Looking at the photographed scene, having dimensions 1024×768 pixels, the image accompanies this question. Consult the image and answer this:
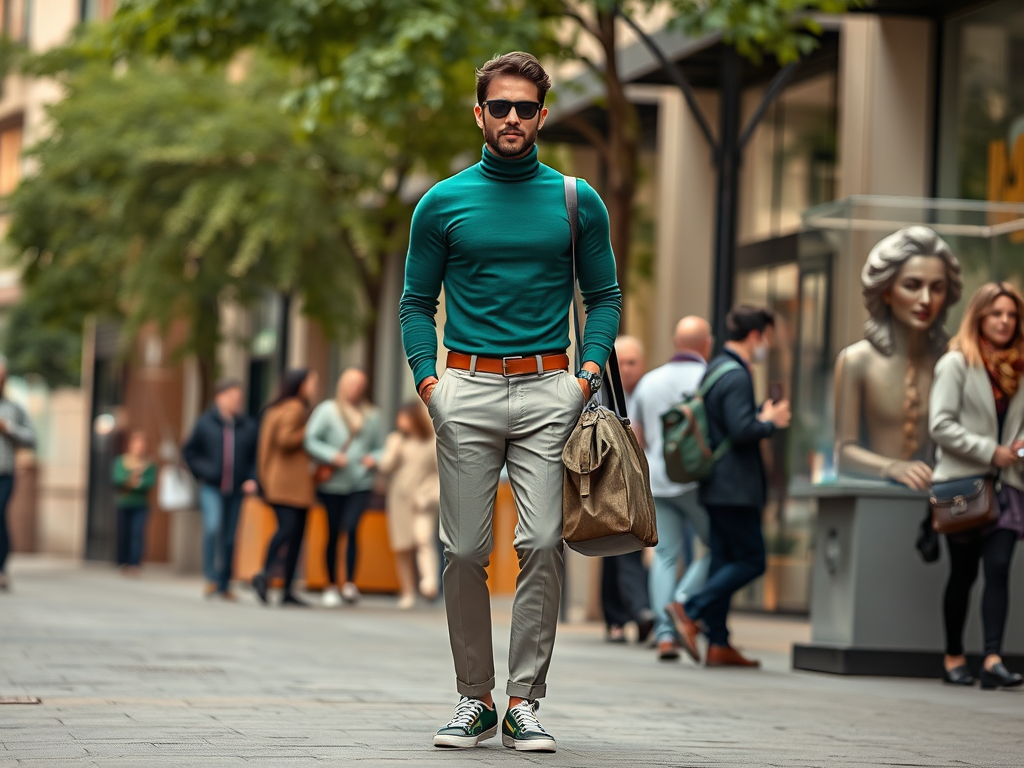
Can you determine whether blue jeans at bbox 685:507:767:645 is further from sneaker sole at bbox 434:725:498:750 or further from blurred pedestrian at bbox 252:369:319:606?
blurred pedestrian at bbox 252:369:319:606

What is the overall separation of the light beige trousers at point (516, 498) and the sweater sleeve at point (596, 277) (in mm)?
161

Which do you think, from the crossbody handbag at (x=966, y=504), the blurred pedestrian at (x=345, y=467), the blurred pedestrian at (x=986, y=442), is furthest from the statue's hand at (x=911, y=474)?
the blurred pedestrian at (x=345, y=467)

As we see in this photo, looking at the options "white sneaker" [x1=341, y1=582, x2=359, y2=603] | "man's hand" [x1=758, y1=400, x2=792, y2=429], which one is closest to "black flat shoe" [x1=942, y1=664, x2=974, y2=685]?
"man's hand" [x1=758, y1=400, x2=792, y2=429]

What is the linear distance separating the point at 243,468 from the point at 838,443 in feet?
25.5

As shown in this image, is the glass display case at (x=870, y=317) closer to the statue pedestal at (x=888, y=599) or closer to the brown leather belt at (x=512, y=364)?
the statue pedestal at (x=888, y=599)

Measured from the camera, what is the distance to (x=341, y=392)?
16516 millimetres

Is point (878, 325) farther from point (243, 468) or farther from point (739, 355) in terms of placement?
point (243, 468)

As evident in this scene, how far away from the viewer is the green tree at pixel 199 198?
19938mm

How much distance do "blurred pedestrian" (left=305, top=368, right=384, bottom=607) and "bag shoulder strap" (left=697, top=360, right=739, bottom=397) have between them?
5.91 metres

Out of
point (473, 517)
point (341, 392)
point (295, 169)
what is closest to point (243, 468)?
point (341, 392)

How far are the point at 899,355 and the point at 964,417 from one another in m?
0.73

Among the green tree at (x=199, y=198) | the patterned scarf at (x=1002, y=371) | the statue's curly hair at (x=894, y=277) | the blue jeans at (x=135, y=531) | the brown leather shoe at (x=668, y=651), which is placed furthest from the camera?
the blue jeans at (x=135, y=531)

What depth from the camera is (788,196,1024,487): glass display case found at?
33.9 feet

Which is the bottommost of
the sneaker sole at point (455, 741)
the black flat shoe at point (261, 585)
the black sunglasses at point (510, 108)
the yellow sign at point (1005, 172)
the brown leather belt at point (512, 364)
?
the black flat shoe at point (261, 585)
